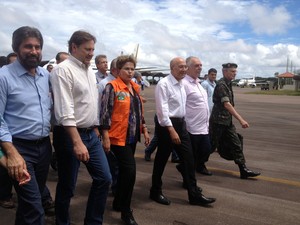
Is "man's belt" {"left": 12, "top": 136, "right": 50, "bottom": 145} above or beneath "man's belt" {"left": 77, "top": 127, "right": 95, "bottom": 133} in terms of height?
beneath

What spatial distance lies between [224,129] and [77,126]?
3.36 meters

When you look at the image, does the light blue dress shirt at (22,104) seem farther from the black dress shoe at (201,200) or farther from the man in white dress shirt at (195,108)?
the man in white dress shirt at (195,108)

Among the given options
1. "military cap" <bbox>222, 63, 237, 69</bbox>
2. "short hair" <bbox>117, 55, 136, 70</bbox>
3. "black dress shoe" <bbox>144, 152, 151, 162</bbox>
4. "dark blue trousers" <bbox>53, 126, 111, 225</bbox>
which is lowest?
"black dress shoe" <bbox>144, 152, 151, 162</bbox>

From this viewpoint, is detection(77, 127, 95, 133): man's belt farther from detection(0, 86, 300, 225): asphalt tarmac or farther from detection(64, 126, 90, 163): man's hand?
detection(0, 86, 300, 225): asphalt tarmac

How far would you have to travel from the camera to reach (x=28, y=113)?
2814 mm

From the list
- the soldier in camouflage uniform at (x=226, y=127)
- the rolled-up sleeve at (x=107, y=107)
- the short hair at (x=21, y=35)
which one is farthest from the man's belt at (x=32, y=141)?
the soldier in camouflage uniform at (x=226, y=127)

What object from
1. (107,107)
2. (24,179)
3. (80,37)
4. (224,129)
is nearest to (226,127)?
(224,129)

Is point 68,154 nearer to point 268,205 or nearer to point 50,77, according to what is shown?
point 50,77

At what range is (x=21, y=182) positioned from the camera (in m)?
2.49

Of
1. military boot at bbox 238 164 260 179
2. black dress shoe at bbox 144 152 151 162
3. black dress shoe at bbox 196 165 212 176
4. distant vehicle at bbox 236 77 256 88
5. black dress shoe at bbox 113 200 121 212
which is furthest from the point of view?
distant vehicle at bbox 236 77 256 88

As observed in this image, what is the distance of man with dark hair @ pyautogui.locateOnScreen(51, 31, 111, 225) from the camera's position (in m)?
3.04

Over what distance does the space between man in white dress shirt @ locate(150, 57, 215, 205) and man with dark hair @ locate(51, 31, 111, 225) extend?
1256 millimetres

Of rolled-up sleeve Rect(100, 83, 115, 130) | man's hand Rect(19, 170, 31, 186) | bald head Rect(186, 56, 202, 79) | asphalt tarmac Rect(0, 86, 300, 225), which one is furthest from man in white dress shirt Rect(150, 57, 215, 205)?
man's hand Rect(19, 170, 31, 186)

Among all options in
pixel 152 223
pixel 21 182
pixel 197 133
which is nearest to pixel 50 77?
pixel 21 182
